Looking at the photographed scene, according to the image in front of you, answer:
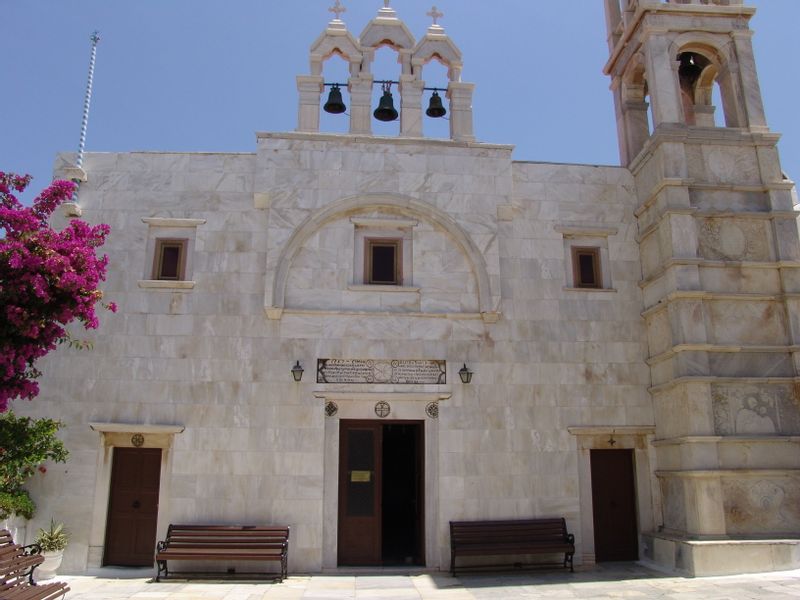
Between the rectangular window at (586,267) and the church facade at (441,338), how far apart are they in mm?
41

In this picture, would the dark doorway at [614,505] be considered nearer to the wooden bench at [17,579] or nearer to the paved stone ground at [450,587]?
the paved stone ground at [450,587]

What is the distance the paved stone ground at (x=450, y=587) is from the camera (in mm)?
9539

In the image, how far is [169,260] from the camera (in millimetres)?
12594

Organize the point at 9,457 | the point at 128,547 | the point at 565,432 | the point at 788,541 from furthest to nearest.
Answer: the point at 565,432 → the point at 128,547 → the point at 788,541 → the point at 9,457

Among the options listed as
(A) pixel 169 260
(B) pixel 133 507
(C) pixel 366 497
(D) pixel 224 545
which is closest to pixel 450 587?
(C) pixel 366 497

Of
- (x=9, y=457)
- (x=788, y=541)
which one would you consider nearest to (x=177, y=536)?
(x=9, y=457)

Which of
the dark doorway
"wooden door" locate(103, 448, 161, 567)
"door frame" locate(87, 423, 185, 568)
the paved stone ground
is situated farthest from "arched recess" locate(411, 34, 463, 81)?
the paved stone ground

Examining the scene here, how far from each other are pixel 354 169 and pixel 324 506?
642 centimetres

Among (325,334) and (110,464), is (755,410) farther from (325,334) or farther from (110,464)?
(110,464)

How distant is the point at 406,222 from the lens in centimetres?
1284

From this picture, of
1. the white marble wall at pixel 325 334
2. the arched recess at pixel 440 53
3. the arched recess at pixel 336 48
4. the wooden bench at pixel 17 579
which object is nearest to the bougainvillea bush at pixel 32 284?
the wooden bench at pixel 17 579

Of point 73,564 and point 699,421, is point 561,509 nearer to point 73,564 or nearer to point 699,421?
Result: point 699,421

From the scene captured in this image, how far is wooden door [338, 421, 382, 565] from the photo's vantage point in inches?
458

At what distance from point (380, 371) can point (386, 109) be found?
5.51 m
